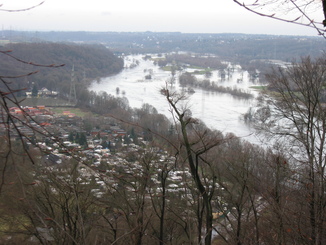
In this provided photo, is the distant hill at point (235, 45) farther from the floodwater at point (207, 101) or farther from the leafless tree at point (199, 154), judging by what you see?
the leafless tree at point (199, 154)

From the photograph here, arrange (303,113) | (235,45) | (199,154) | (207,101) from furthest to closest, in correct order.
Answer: (235,45) < (207,101) < (303,113) < (199,154)

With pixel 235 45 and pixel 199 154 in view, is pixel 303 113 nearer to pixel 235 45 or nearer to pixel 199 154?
pixel 199 154

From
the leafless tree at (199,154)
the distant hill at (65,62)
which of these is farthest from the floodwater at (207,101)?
the leafless tree at (199,154)

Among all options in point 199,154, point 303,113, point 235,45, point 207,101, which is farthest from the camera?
point 235,45

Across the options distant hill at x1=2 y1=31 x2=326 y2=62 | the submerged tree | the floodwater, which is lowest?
the floodwater

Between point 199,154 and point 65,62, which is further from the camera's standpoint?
point 65,62

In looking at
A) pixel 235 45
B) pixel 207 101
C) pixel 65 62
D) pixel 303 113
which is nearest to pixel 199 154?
pixel 303 113

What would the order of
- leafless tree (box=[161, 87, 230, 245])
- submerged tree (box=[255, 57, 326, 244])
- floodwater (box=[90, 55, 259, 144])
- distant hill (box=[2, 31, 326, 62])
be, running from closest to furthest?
leafless tree (box=[161, 87, 230, 245]) → submerged tree (box=[255, 57, 326, 244]) → floodwater (box=[90, 55, 259, 144]) → distant hill (box=[2, 31, 326, 62])

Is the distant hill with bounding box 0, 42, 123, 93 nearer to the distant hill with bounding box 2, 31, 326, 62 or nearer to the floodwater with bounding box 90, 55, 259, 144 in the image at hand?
the floodwater with bounding box 90, 55, 259, 144

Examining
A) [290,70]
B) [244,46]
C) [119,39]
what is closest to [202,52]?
[244,46]

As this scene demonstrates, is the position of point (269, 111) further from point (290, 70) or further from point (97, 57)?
point (97, 57)

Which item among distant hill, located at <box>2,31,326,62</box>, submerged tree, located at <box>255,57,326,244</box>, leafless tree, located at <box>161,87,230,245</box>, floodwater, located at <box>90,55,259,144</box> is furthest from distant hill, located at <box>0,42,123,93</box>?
leafless tree, located at <box>161,87,230,245</box>
